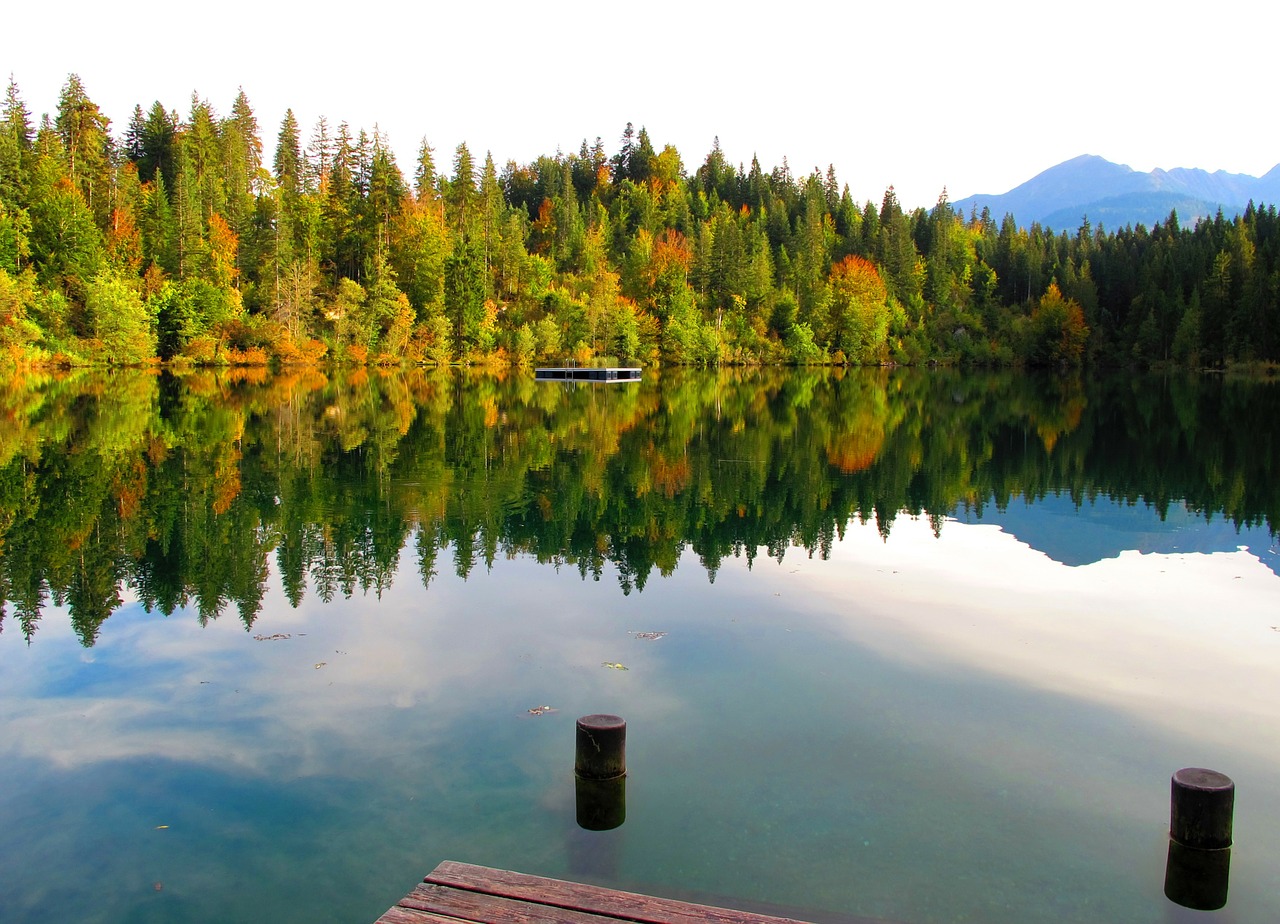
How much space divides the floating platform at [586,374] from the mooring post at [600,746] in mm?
66139

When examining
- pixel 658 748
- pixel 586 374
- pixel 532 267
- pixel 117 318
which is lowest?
pixel 658 748

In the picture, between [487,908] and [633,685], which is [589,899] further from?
[633,685]

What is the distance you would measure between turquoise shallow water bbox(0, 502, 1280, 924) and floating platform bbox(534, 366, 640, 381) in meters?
61.2

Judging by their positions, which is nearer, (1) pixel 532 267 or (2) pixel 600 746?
(2) pixel 600 746

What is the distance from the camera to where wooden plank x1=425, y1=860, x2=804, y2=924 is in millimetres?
5203

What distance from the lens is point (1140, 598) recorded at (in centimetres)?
1426

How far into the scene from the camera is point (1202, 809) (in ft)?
21.4

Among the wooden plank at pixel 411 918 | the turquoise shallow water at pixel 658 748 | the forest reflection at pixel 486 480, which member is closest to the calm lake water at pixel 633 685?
the turquoise shallow water at pixel 658 748

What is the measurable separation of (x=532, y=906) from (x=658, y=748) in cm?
325

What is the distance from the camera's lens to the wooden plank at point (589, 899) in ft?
17.1

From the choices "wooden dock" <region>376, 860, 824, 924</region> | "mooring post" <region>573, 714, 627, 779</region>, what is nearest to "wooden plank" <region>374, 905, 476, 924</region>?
"wooden dock" <region>376, 860, 824, 924</region>

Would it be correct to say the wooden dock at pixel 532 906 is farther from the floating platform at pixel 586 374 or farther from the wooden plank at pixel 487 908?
the floating platform at pixel 586 374

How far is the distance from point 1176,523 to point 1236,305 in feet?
338

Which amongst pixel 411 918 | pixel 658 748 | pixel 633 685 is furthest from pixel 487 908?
pixel 633 685
